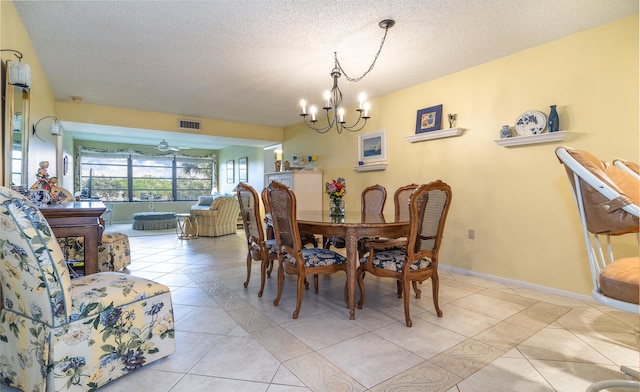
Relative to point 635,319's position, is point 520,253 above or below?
above

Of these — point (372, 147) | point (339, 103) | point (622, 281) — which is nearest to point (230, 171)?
point (372, 147)

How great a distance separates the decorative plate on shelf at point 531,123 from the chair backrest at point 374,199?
145cm

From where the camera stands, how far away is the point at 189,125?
5473 mm

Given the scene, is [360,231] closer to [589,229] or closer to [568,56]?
[589,229]

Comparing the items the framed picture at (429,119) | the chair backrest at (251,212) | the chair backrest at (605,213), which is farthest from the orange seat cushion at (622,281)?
the framed picture at (429,119)

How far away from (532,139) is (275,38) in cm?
255

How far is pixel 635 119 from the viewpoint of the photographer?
7.80ft

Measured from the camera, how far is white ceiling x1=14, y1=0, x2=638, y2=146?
88.8 inches

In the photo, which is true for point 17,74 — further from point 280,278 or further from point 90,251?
point 280,278

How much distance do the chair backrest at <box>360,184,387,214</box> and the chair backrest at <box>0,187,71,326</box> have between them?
110 inches

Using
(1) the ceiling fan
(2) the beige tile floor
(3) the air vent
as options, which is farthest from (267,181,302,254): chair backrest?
(1) the ceiling fan

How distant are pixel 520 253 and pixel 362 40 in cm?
258

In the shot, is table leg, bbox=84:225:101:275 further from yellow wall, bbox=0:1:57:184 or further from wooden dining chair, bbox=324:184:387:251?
wooden dining chair, bbox=324:184:387:251

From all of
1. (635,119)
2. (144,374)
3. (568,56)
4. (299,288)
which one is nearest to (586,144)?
(635,119)
